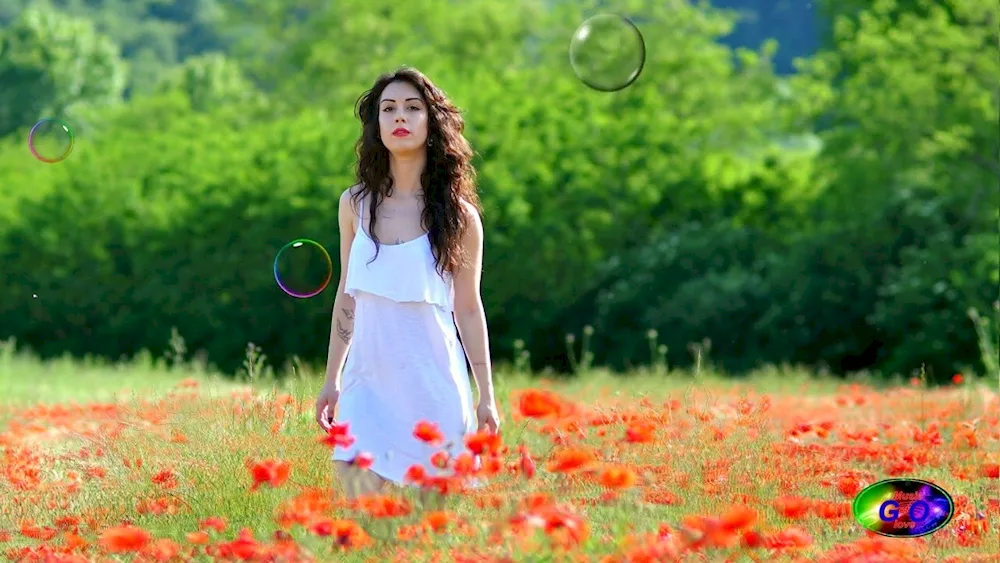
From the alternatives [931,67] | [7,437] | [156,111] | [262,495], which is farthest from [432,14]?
[262,495]

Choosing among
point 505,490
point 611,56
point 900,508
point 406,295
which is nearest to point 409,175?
point 406,295

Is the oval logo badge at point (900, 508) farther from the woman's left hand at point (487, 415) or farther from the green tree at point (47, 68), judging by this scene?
the green tree at point (47, 68)

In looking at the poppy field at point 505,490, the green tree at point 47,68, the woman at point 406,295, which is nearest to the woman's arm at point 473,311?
the woman at point 406,295

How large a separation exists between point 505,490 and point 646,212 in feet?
71.0

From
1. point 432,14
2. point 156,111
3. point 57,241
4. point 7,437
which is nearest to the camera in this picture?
point 7,437

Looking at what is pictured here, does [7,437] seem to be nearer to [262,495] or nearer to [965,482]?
[262,495]

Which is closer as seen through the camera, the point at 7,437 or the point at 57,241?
the point at 7,437

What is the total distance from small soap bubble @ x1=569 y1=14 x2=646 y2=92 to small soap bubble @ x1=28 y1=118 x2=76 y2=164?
359cm

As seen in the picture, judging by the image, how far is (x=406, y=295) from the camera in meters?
5.07

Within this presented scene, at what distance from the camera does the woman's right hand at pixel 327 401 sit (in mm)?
5242

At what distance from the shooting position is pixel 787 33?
68750mm

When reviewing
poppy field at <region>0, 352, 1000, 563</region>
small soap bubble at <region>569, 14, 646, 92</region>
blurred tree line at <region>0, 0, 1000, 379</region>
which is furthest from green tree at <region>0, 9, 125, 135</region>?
poppy field at <region>0, 352, 1000, 563</region>

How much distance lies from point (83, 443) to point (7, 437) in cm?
162

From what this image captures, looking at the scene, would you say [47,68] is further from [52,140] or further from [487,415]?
[487,415]
